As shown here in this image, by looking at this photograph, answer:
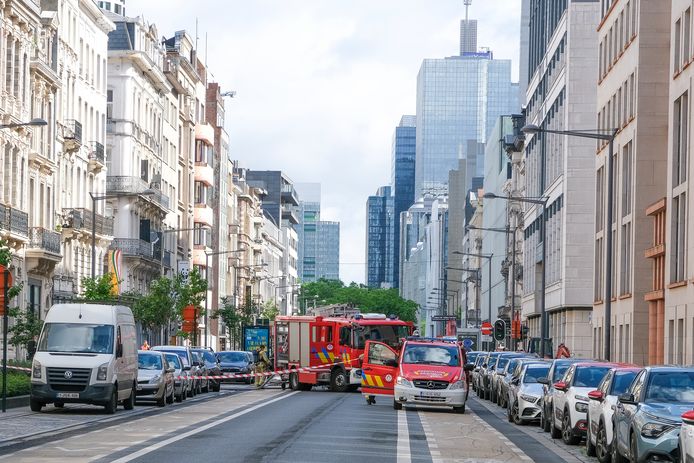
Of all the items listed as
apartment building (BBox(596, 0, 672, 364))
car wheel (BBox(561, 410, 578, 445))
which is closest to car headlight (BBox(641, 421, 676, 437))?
car wheel (BBox(561, 410, 578, 445))

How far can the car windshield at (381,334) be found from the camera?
6341 cm

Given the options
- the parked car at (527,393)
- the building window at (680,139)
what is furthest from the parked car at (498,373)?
the parked car at (527,393)

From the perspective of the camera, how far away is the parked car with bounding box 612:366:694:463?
65.7ft

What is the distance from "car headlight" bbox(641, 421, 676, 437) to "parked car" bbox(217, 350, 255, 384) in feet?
178

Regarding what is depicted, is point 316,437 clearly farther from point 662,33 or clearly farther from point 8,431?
point 662,33

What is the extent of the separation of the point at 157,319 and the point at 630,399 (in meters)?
68.2

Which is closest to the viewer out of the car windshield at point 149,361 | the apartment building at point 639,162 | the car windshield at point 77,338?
the car windshield at point 77,338

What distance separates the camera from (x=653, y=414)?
20.5m

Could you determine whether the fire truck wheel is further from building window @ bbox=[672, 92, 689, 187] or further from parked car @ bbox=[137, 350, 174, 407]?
parked car @ bbox=[137, 350, 174, 407]

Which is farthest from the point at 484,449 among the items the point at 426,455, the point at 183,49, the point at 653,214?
the point at 183,49

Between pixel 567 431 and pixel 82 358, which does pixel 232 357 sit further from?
pixel 567 431

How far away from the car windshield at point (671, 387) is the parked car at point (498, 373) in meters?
26.2

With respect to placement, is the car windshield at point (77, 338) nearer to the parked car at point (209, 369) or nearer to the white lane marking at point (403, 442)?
the white lane marking at point (403, 442)

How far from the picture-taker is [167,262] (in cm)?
11119
